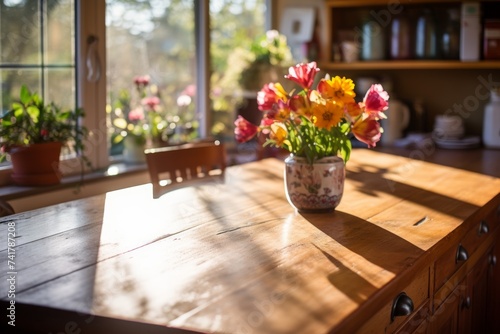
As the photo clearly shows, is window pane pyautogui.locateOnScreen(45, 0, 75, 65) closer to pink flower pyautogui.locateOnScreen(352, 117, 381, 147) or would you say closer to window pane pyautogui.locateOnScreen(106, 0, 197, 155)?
window pane pyautogui.locateOnScreen(106, 0, 197, 155)

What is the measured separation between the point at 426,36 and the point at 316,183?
2102 mm

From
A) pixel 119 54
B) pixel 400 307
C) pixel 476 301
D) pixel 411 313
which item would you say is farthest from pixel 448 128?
pixel 400 307

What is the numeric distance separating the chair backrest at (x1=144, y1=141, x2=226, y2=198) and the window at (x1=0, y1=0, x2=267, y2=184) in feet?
1.57

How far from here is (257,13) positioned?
4.07m

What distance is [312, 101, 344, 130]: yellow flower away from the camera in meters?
1.84

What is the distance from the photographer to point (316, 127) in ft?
Result: 6.32

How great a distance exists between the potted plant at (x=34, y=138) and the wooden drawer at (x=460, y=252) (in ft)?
4.41

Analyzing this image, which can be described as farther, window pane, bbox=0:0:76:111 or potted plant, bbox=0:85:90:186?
window pane, bbox=0:0:76:111

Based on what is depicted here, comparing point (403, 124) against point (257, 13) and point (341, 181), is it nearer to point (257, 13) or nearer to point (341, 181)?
point (257, 13)

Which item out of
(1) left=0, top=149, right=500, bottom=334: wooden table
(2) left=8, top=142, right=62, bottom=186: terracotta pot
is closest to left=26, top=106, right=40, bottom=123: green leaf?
(2) left=8, top=142, right=62, bottom=186: terracotta pot

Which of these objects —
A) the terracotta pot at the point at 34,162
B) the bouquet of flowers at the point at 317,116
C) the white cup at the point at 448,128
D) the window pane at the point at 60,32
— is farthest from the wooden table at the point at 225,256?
the white cup at the point at 448,128

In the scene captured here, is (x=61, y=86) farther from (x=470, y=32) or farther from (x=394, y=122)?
(x=470, y=32)

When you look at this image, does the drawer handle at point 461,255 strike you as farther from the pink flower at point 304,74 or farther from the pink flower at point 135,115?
the pink flower at point 135,115

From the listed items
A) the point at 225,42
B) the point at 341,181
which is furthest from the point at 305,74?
the point at 225,42
